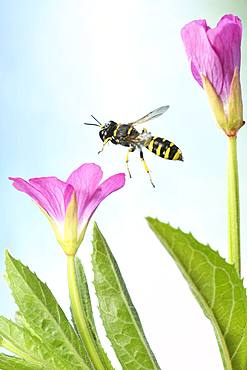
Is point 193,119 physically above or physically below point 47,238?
above

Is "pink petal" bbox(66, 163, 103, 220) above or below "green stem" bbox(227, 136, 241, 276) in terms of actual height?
above

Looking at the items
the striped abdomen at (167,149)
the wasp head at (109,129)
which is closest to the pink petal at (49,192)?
the striped abdomen at (167,149)

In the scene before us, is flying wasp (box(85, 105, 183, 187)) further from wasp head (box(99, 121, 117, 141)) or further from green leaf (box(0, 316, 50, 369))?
green leaf (box(0, 316, 50, 369))

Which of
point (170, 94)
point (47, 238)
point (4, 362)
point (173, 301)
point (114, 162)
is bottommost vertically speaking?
point (4, 362)

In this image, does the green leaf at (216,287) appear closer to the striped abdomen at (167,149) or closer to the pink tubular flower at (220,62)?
the pink tubular flower at (220,62)

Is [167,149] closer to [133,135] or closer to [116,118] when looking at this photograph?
[133,135]

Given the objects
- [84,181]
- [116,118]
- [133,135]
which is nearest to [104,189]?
[84,181]

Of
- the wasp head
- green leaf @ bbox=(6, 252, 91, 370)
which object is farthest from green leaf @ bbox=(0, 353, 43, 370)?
the wasp head

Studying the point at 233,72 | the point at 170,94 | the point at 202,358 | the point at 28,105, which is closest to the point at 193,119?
the point at 170,94

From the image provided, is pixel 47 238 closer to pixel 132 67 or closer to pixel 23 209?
pixel 23 209
